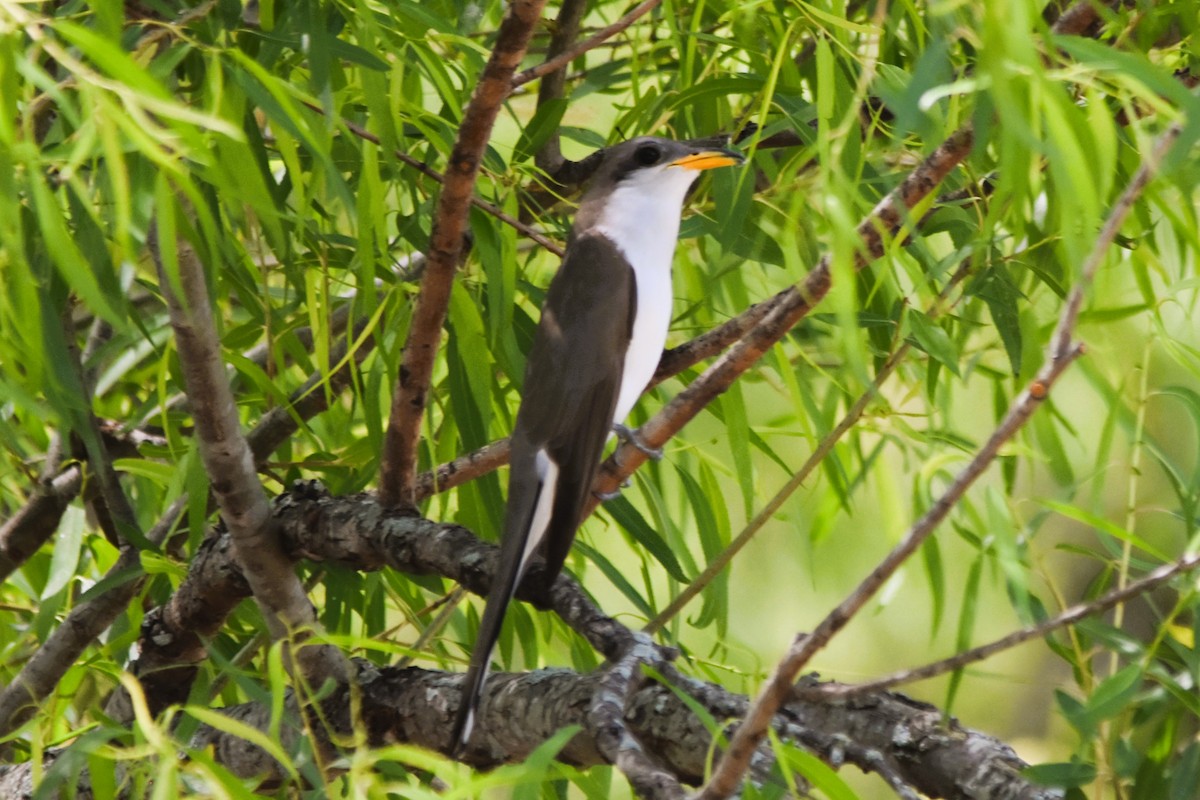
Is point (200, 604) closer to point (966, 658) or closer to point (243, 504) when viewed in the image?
point (243, 504)

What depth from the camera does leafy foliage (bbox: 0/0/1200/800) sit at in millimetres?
819

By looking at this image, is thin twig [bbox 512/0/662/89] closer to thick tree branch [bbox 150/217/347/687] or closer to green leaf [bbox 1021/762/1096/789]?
thick tree branch [bbox 150/217/347/687]

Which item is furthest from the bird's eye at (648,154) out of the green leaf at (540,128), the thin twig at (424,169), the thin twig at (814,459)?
the thin twig at (814,459)

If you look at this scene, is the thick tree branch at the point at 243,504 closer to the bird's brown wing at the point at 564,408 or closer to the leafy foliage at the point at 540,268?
the leafy foliage at the point at 540,268

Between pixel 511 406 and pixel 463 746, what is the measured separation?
0.66 meters

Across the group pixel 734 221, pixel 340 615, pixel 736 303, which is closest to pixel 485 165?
pixel 734 221

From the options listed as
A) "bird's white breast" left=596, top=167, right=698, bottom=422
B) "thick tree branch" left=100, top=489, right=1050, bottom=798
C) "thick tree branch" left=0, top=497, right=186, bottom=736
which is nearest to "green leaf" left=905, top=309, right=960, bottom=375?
"thick tree branch" left=100, top=489, right=1050, bottom=798

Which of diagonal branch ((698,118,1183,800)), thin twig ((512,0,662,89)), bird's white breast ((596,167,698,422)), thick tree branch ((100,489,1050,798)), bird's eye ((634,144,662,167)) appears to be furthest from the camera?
bird's eye ((634,144,662,167))

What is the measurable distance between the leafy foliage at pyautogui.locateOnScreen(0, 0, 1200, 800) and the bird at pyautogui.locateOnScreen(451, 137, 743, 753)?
5 centimetres

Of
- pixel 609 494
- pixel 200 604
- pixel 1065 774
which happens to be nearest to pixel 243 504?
pixel 200 604

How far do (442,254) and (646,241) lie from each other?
71 centimetres

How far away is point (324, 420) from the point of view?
1863mm

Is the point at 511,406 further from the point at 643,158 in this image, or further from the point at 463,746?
the point at 463,746

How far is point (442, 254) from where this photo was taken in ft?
4.10
